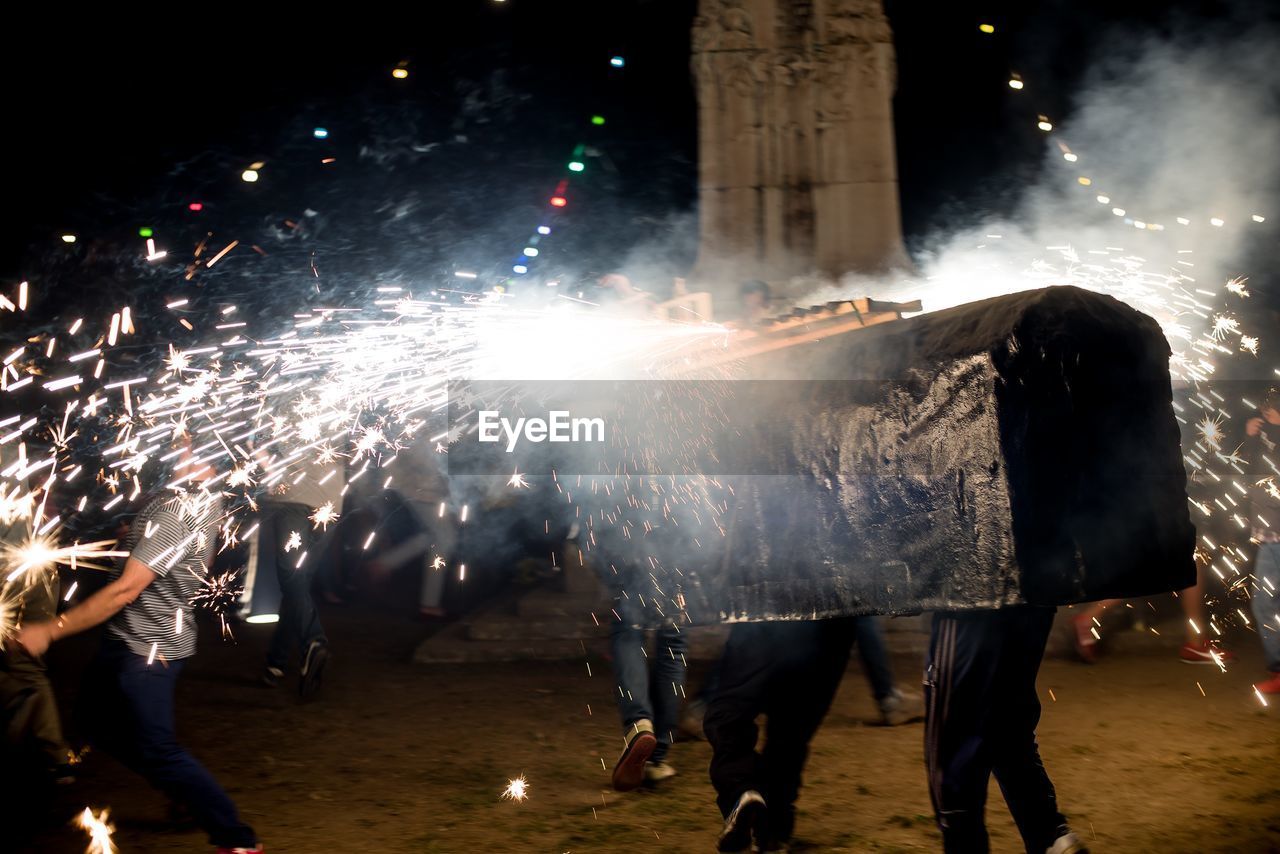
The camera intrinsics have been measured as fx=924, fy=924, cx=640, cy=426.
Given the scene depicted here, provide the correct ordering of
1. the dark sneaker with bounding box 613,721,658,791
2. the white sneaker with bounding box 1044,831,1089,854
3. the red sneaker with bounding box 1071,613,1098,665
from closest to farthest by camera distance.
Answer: the white sneaker with bounding box 1044,831,1089,854 → the dark sneaker with bounding box 613,721,658,791 → the red sneaker with bounding box 1071,613,1098,665

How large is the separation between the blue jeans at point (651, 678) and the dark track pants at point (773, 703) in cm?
83

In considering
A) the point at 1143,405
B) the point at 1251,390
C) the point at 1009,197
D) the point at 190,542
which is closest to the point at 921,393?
the point at 1143,405

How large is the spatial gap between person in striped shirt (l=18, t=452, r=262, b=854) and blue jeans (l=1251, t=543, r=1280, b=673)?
571cm

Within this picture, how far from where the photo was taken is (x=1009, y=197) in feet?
40.2

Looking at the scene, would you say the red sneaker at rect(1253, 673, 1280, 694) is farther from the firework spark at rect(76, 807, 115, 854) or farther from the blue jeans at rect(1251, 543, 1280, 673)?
the firework spark at rect(76, 807, 115, 854)

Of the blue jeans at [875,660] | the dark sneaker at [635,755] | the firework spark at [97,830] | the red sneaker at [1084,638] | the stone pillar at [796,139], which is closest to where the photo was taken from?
the firework spark at [97,830]

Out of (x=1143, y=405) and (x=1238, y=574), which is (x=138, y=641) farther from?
(x=1238, y=574)

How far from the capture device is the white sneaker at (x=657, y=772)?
434cm

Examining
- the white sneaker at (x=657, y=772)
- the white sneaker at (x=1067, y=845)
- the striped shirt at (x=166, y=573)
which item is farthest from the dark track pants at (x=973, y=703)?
the striped shirt at (x=166, y=573)

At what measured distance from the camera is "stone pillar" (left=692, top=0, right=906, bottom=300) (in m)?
7.52

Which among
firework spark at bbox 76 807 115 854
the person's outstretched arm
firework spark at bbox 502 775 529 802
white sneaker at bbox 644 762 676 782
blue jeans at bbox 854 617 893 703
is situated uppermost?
the person's outstretched arm

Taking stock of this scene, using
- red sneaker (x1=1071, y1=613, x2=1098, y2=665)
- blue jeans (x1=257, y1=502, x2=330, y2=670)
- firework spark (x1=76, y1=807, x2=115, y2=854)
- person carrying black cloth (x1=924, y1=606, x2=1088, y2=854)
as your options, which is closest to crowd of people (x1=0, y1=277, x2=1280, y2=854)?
person carrying black cloth (x1=924, y1=606, x2=1088, y2=854)

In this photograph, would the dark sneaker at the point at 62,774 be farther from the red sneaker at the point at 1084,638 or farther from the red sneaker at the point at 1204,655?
the red sneaker at the point at 1204,655

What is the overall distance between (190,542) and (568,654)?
4088 millimetres
